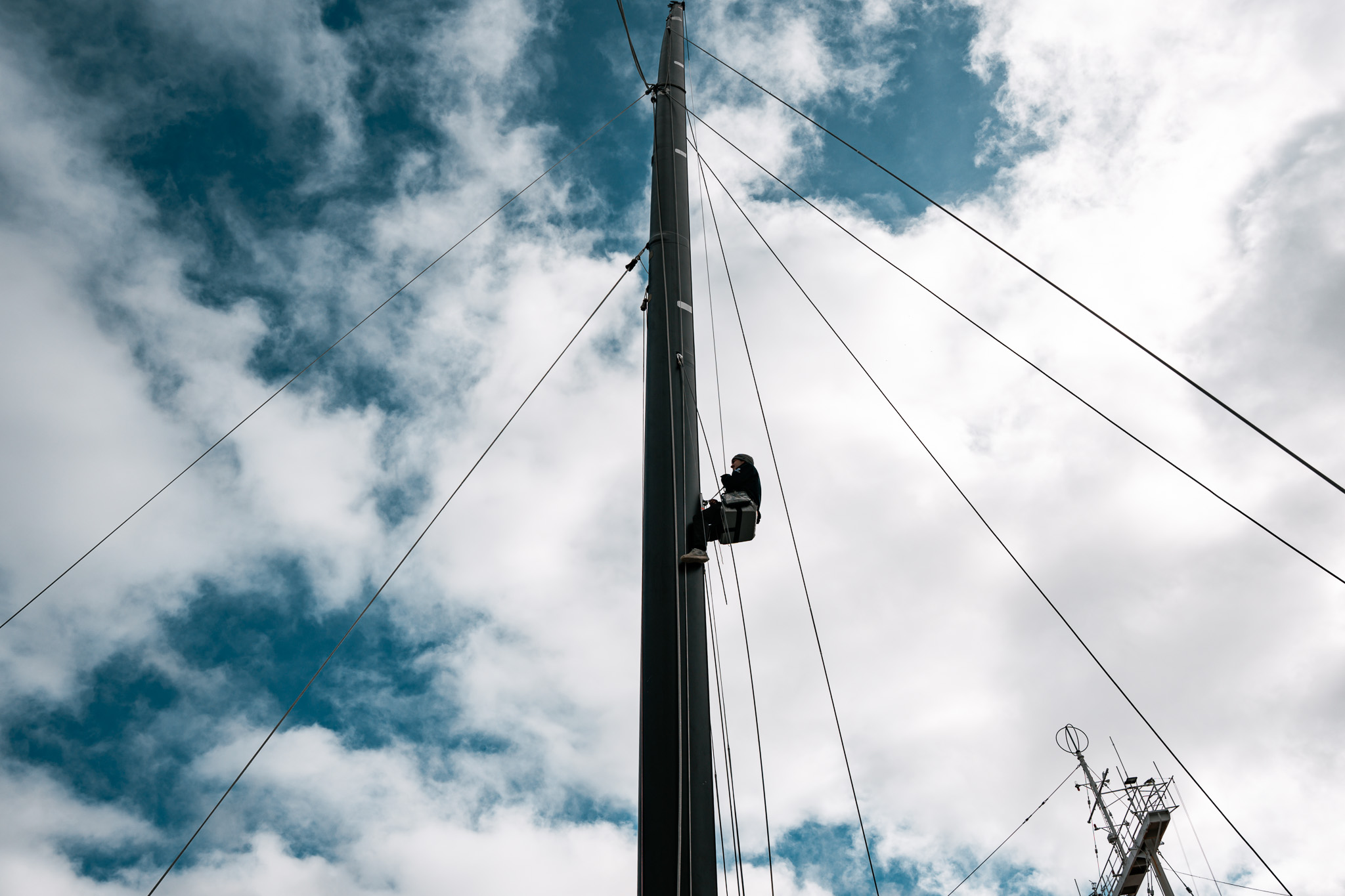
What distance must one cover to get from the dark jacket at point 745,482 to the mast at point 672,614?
2.33 feet

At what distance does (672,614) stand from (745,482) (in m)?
1.70

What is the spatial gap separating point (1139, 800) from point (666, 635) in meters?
21.6

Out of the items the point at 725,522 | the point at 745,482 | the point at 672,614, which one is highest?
the point at 745,482

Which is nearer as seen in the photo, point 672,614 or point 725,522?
point 672,614

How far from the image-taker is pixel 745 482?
19.2 feet

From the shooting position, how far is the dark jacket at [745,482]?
5.80 m

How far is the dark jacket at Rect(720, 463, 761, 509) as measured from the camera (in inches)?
228

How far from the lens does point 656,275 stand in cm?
618

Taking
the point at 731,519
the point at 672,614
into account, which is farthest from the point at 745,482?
the point at 672,614

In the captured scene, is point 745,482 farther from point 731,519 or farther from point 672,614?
point 672,614

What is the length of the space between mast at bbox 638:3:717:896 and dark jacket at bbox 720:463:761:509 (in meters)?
0.71

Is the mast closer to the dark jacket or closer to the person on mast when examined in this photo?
the person on mast

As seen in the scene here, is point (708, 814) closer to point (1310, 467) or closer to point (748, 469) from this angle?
point (748, 469)

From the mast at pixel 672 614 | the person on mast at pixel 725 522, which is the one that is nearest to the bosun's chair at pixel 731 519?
the person on mast at pixel 725 522
